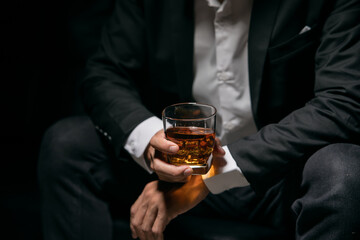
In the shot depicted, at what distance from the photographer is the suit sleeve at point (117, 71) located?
1302mm

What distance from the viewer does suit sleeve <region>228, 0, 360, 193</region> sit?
3.49ft

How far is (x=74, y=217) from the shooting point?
1326 millimetres

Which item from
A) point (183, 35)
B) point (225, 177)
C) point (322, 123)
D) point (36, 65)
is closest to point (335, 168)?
point (322, 123)

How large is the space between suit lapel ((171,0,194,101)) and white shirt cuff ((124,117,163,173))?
20cm

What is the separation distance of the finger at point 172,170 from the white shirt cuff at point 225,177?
9cm

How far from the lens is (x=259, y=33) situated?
1.20 meters

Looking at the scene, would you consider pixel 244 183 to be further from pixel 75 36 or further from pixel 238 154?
pixel 75 36

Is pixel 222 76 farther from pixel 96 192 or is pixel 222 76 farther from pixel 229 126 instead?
pixel 96 192

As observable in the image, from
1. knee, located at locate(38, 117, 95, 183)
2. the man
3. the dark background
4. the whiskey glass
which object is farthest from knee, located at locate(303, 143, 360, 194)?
the dark background

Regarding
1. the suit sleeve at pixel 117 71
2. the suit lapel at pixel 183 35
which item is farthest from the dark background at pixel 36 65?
the suit lapel at pixel 183 35

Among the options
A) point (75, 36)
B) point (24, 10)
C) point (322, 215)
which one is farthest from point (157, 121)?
point (24, 10)

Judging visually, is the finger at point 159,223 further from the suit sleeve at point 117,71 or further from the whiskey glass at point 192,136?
the suit sleeve at point 117,71

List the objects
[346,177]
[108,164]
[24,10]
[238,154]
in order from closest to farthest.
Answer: [346,177] → [238,154] → [108,164] → [24,10]

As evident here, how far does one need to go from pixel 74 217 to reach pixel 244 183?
542 mm
